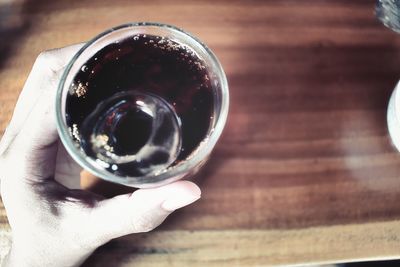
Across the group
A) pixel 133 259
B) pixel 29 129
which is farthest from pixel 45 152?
pixel 133 259

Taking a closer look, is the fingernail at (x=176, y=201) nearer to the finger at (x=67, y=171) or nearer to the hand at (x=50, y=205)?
the hand at (x=50, y=205)

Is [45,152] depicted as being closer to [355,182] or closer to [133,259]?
[133,259]

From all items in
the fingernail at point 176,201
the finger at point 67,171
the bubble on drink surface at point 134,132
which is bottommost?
the finger at point 67,171

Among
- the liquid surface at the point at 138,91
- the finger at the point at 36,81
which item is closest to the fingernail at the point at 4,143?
the finger at the point at 36,81

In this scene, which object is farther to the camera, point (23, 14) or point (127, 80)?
point (23, 14)

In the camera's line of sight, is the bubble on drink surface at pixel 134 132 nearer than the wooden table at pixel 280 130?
Yes

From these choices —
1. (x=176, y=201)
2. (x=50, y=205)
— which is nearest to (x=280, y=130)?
(x=176, y=201)
